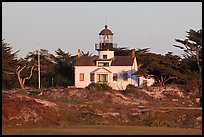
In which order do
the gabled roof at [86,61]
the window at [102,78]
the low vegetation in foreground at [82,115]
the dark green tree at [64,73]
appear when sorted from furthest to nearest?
the dark green tree at [64,73] → the gabled roof at [86,61] → the window at [102,78] → the low vegetation in foreground at [82,115]

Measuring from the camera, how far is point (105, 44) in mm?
59000

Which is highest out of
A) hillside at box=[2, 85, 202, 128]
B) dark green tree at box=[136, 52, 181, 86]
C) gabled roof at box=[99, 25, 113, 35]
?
gabled roof at box=[99, 25, 113, 35]

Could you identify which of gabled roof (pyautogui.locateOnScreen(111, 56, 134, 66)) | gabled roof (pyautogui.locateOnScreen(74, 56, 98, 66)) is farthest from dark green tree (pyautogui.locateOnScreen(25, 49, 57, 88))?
gabled roof (pyautogui.locateOnScreen(111, 56, 134, 66))

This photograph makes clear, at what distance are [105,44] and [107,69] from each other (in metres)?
3.01

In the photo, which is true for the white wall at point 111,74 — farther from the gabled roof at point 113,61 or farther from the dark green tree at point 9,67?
the dark green tree at point 9,67

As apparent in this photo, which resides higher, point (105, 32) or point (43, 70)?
point (105, 32)

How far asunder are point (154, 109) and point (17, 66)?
29.9 m

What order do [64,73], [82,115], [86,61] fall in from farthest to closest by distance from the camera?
[64,73]
[86,61]
[82,115]

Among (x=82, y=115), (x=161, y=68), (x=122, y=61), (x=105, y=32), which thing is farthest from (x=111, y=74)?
(x=82, y=115)

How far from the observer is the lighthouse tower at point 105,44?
58.8 m

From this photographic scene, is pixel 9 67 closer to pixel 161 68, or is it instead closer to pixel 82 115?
pixel 161 68

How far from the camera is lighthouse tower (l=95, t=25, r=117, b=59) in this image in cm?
5878

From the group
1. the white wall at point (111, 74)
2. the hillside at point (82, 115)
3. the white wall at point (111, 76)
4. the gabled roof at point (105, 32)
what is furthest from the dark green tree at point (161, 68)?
the hillside at point (82, 115)

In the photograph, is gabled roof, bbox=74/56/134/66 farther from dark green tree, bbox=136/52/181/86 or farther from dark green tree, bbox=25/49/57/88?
dark green tree, bbox=25/49/57/88
